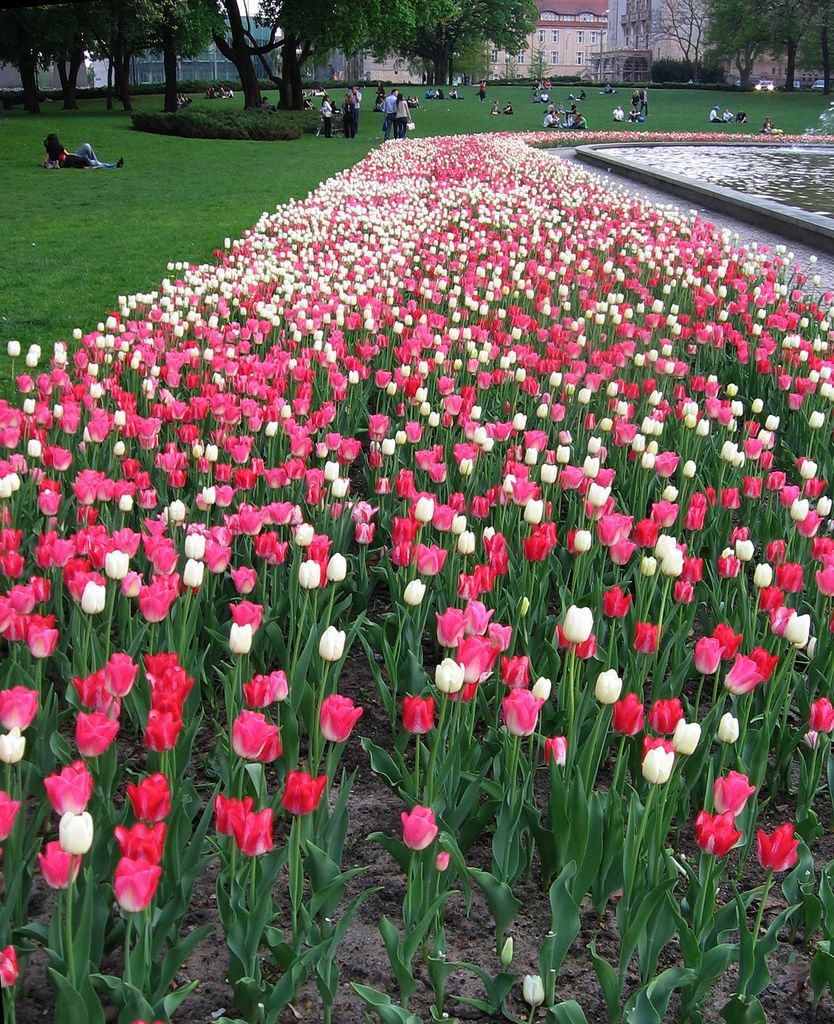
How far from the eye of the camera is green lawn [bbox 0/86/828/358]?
32.6 feet

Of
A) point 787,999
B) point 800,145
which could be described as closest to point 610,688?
point 787,999

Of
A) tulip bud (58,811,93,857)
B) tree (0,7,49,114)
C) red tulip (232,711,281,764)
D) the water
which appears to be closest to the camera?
tulip bud (58,811,93,857)

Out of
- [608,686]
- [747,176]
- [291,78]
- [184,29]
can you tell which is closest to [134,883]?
[608,686]

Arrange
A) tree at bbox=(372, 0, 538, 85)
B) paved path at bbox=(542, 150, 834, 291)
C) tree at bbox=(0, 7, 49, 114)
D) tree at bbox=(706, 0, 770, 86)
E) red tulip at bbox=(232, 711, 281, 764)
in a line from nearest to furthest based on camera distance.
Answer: red tulip at bbox=(232, 711, 281, 764) < paved path at bbox=(542, 150, 834, 291) < tree at bbox=(0, 7, 49, 114) < tree at bbox=(706, 0, 770, 86) < tree at bbox=(372, 0, 538, 85)

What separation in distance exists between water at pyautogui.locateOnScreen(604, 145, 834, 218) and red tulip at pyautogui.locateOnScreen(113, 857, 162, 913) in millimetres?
15638

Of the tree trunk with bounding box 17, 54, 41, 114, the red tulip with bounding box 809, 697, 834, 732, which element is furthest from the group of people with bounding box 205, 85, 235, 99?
the red tulip with bounding box 809, 697, 834, 732

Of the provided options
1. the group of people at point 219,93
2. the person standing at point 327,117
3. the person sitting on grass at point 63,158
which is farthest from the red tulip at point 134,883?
the group of people at point 219,93

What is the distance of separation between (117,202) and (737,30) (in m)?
65.8

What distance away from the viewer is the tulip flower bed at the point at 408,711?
2.08m

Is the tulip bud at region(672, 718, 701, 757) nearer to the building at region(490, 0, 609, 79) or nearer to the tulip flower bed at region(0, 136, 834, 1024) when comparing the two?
the tulip flower bed at region(0, 136, 834, 1024)

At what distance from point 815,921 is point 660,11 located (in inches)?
4355

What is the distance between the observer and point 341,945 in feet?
8.01

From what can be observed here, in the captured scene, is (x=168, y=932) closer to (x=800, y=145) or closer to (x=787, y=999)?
(x=787, y=999)

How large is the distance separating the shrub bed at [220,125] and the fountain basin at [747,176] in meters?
9.99
